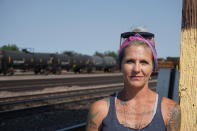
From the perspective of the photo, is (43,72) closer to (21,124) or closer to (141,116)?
(21,124)

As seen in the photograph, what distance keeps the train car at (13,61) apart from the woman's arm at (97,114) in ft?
127

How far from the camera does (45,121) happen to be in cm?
1215

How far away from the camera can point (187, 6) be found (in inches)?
119

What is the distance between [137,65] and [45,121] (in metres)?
10.0

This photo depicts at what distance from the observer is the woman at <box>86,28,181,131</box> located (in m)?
2.52

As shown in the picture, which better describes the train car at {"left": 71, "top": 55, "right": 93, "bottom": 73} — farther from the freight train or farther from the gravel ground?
the gravel ground

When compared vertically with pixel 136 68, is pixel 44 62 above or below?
above

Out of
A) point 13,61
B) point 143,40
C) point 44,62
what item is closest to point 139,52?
point 143,40

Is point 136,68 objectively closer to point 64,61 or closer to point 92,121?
point 92,121

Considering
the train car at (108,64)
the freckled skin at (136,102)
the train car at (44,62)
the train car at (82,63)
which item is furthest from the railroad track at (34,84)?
the train car at (108,64)

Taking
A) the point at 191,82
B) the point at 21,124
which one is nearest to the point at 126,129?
the point at 191,82

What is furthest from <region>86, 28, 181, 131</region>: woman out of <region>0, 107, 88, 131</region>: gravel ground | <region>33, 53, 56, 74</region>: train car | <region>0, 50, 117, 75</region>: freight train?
<region>33, 53, 56, 74</region>: train car

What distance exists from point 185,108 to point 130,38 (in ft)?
2.64

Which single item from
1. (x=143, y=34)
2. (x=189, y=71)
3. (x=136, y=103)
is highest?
(x=143, y=34)
